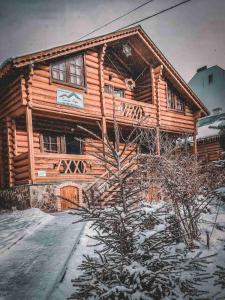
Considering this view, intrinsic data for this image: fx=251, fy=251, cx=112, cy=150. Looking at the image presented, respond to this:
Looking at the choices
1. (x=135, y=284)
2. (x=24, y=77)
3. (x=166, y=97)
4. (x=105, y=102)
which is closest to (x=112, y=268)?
(x=135, y=284)

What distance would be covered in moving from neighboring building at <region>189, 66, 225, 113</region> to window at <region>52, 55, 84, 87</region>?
24.9 m

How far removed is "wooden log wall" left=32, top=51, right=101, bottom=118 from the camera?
417 inches

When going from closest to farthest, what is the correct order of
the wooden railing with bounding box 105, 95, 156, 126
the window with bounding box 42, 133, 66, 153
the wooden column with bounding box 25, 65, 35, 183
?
the wooden column with bounding box 25, 65, 35, 183
the window with bounding box 42, 133, 66, 153
the wooden railing with bounding box 105, 95, 156, 126

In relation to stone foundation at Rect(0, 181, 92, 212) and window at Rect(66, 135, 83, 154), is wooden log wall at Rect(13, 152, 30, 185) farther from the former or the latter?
window at Rect(66, 135, 83, 154)

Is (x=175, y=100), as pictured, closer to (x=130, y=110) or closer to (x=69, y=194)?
(x=130, y=110)

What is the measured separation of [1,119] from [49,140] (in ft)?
8.23

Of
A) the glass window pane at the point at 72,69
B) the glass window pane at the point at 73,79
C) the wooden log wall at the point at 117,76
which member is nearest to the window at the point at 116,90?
the wooden log wall at the point at 117,76

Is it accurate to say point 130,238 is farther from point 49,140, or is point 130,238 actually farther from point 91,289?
point 49,140

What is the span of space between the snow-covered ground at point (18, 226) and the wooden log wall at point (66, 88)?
14.8ft

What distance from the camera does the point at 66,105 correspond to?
11508 millimetres

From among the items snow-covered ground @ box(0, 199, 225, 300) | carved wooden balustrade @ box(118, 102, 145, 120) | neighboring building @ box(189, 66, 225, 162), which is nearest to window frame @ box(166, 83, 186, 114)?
carved wooden balustrade @ box(118, 102, 145, 120)

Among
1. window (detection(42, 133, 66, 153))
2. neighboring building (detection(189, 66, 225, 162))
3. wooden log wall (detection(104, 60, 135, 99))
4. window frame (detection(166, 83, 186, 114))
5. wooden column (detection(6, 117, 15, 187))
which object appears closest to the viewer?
wooden column (detection(6, 117, 15, 187))

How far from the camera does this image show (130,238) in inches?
122

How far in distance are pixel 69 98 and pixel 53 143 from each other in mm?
2909
